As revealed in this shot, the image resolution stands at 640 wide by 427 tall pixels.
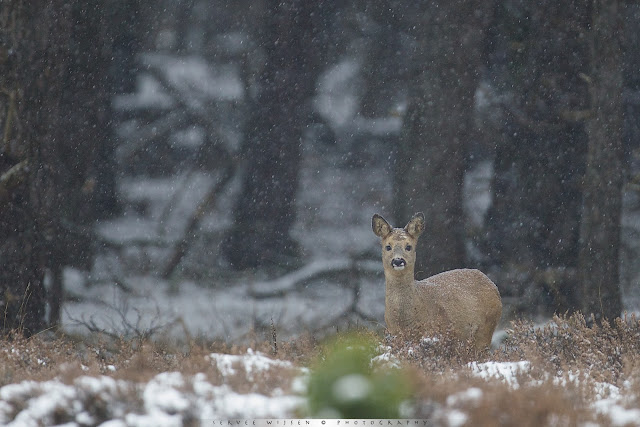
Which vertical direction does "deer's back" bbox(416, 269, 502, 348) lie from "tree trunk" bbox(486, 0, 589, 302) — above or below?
below

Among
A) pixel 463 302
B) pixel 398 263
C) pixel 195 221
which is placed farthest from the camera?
pixel 195 221

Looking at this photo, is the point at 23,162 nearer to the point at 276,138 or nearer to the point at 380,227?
the point at 276,138

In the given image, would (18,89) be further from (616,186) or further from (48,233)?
(616,186)

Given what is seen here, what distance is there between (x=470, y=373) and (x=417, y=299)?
2.30 meters

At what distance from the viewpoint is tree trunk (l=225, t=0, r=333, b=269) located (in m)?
12.8

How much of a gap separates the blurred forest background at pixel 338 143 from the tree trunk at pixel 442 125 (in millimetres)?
26

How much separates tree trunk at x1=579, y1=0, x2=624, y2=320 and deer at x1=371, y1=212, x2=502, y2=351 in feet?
10.2

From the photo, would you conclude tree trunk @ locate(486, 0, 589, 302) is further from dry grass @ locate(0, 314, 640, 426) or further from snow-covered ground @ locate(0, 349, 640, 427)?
snow-covered ground @ locate(0, 349, 640, 427)

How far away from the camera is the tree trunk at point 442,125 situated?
38.1ft

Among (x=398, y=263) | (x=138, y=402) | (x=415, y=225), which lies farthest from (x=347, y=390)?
(x=415, y=225)

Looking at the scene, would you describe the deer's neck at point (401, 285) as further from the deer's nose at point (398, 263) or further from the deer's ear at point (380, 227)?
the deer's ear at point (380, 227)

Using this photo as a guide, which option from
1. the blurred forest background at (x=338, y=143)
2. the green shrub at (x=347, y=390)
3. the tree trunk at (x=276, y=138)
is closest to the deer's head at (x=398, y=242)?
the blurred forest background at (x=338, y=143)

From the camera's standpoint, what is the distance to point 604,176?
1104 cm

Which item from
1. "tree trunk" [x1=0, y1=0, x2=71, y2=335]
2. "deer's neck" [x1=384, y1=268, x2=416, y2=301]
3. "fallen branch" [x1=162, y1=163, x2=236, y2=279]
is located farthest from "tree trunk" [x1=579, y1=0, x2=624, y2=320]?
"tree trunk" [x1=0, y1=0, x2=71, y2=335]
